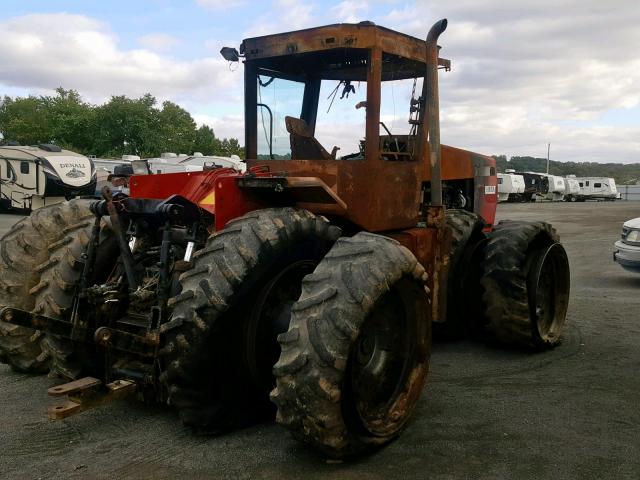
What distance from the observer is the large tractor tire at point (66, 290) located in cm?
464

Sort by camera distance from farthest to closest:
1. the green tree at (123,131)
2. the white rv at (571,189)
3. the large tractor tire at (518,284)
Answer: the white rv at (571,189) < the green tree at (123,131) < the large tractor tire at (518,284)

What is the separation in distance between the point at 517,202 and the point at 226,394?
50.3 meters

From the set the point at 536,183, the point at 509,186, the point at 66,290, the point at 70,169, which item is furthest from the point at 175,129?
the point at 66,290

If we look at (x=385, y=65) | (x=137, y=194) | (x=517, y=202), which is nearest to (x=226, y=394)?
(x=137, y=194)

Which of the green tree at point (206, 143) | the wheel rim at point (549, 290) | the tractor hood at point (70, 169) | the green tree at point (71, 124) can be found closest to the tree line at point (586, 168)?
the green tree at point (206, 143)

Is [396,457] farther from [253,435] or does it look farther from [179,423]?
[179,423]

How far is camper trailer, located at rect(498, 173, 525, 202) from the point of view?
46.9m

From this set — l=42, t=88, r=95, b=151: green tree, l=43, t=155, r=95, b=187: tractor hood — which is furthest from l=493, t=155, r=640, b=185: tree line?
l=43, t=155, r=95, b=187: tractor hood

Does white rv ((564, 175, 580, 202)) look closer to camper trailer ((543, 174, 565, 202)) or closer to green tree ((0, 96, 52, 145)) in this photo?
camper trailer ((543, 174, 565, 202))

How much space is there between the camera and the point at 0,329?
530 cm

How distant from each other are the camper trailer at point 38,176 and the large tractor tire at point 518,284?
22.7 m

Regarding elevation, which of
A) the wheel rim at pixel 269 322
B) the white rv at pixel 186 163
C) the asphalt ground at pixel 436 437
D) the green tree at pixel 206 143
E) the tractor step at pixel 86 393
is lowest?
the asphalt ground at pixel 436 437

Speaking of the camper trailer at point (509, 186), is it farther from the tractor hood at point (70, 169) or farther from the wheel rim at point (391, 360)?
the wheel rim at point (391, 360)

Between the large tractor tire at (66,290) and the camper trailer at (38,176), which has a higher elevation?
the camper trailer at (38,176)
